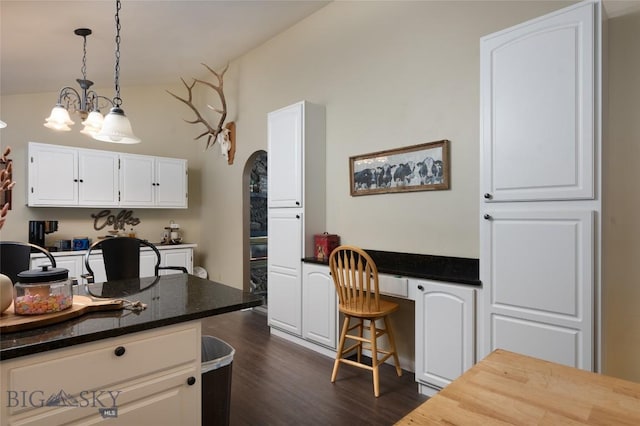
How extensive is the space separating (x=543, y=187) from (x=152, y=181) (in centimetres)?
488

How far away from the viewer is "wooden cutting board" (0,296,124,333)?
1.20 meters

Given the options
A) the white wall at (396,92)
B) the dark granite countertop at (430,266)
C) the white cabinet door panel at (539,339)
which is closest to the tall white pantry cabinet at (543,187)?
the white cabinet door panel at (539,339)

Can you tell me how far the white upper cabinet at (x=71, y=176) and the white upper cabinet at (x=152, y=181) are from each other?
0.14 meters

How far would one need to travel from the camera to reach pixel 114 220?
5137 millimetres

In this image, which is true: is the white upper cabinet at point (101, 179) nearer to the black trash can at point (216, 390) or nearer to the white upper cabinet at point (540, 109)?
A: the black trash can at point (216, 390)

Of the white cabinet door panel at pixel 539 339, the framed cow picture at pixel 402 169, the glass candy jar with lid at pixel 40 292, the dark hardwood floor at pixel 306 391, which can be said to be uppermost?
the framed cow picture at pixel 402 169

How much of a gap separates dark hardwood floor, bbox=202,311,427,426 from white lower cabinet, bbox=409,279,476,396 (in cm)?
22

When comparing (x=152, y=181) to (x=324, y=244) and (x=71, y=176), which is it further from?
(x=324, y=244)

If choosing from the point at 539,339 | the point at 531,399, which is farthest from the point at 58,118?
the point at 539,339

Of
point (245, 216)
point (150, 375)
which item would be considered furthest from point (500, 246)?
point (245, 216)

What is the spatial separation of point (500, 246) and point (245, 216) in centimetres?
363

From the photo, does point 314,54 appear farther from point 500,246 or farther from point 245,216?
point 500,246

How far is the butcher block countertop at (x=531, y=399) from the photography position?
78 cm

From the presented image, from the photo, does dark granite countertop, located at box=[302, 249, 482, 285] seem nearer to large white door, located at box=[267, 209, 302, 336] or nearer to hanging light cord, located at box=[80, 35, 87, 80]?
large white door, located at box=[267, 209, 302, 336]
